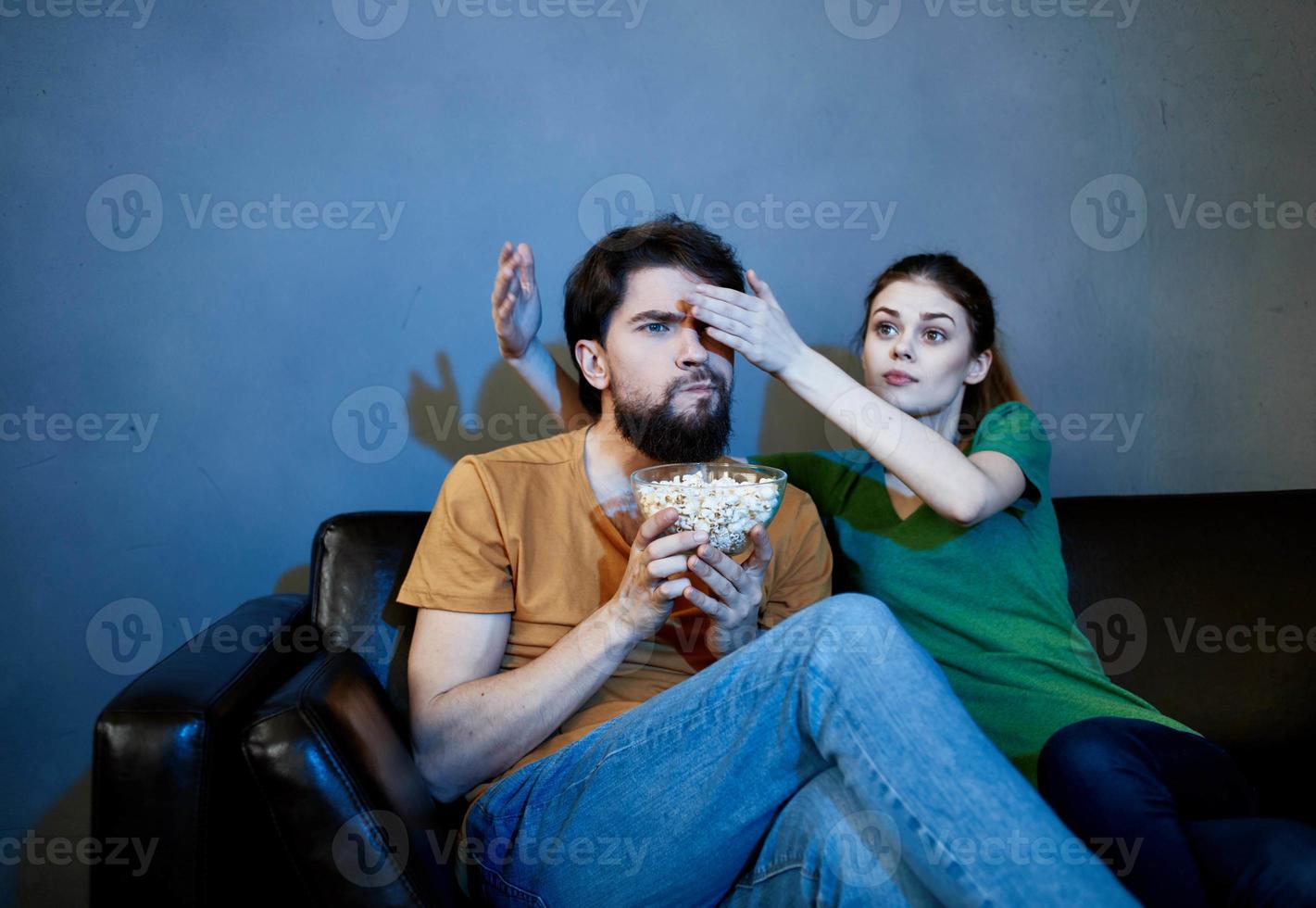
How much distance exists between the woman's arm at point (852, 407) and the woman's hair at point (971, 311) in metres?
0.34

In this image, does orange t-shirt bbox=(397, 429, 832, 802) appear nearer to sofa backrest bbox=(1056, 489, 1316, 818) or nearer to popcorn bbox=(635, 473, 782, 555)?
popcorn bbox=(635, 473, 782, 555)

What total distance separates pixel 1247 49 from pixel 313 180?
2.06m

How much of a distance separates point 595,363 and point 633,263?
174 millimetres

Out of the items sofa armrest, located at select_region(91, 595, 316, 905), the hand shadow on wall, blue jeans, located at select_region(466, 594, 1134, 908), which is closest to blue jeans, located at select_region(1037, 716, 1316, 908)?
blue jeans, located at select_region(466, 594, 1134, 908)

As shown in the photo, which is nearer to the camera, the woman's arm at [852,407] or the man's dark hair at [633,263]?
the woman's arm at [852,407]

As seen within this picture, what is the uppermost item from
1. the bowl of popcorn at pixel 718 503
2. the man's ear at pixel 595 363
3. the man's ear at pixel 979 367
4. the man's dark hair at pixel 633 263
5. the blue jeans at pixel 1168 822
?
the man's dark hair at pixel 633 263

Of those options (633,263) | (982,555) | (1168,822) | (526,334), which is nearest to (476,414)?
(526,334)

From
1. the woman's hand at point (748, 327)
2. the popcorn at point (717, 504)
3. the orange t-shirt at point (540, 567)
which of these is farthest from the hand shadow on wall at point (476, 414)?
the popcorn at point (717, 504)

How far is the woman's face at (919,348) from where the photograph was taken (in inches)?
63.7

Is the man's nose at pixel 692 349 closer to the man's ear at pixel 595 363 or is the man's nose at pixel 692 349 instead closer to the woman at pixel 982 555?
the woman at pixel 982 555

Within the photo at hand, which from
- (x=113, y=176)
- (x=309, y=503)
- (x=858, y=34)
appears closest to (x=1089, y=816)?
(x=309, y=503)

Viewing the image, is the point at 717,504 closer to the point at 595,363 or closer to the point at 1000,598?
the point at 595,363

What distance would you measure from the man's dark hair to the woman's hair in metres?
0.32

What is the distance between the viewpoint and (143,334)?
1831 mm
